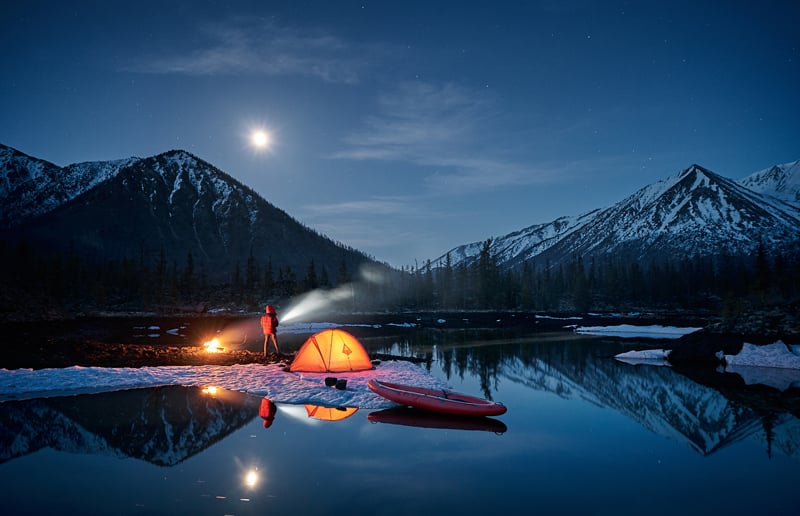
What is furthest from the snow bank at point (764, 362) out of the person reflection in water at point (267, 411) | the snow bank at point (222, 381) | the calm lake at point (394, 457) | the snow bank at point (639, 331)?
the snow bank at point (639, 331)

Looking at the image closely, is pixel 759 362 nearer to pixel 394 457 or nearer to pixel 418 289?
pixel 394 457

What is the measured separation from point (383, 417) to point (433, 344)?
99.1 ft

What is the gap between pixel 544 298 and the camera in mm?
158125

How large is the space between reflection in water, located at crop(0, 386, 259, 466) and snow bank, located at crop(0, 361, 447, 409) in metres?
1.23

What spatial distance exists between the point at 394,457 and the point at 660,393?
1518cm

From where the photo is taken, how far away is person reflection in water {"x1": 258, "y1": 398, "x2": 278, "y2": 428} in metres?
14.1

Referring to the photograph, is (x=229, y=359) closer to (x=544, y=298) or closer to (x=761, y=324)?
(x=761, y=324)

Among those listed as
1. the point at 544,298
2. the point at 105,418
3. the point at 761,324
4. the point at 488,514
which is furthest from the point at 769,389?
the point at 544,298

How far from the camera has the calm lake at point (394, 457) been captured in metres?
8.61

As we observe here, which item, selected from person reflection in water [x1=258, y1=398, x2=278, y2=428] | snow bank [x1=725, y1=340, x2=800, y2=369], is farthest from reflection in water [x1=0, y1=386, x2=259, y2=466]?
snow bank [x1=725, y1=340, x2=800, y2=369]

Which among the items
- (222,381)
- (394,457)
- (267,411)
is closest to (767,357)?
(394,457)

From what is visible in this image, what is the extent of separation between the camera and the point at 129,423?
1344cm

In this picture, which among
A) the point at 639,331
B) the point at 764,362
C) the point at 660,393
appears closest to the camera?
the point at 660,393

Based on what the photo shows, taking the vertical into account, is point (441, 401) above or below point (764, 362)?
above
